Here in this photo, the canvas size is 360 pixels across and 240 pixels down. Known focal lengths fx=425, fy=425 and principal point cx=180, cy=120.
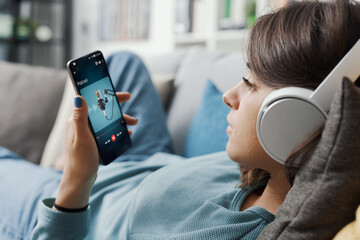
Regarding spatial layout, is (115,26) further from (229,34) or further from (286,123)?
(286,123)

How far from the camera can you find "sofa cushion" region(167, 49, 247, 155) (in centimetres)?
138

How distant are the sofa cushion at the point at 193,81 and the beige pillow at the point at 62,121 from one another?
36 mm

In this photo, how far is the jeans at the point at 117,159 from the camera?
102cm

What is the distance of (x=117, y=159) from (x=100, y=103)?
0.39 meters

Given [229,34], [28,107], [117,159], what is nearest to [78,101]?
[117,159]

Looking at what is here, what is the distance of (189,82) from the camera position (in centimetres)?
155

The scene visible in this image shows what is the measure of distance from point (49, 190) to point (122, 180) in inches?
7.3

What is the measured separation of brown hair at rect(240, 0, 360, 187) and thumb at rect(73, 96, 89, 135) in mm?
282

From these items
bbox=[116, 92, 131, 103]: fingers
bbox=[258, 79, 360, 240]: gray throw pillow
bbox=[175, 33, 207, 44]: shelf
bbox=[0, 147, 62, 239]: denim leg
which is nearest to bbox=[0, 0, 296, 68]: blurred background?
bbox=[175, 33, 207, 44]: shelf

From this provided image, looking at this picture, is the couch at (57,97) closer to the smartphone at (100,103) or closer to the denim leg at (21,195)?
the denim leg at (21,195)

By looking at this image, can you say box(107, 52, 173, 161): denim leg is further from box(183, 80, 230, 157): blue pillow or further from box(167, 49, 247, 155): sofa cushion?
box(167, 49, 247, 155): sofa cushion

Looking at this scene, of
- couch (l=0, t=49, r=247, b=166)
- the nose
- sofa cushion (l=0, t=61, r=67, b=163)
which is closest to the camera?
the nose

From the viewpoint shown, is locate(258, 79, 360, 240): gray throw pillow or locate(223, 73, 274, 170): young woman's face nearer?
locate(258, 79, 360, 240): gray throw pillow

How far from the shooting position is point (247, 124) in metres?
0.67
